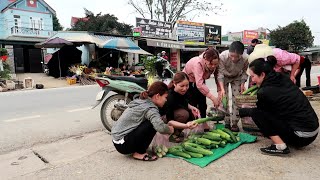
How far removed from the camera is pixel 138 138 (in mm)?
3340

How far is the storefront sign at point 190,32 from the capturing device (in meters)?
25.7

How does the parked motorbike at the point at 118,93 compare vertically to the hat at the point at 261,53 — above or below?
below

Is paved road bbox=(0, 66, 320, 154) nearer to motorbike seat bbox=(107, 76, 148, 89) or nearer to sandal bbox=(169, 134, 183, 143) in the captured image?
motorbike seat bbox=(107, 76, 148, 89)

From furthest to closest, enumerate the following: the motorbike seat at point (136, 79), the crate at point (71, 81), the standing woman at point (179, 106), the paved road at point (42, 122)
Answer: the crate at point (71, 81) → the motorbike seat at point (136, 79) → the paved road at point (42, 122) → the standing woman at point (179, 106)

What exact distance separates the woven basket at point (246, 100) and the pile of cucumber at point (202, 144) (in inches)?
18.8

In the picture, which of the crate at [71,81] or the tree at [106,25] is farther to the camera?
the tree at [106,25]

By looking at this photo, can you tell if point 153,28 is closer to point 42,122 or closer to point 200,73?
point 42,122

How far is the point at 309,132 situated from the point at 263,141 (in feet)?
2.60

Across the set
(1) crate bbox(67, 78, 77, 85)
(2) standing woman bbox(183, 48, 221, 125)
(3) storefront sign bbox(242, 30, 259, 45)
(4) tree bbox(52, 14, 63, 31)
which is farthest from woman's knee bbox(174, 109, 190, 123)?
(4) tree bbox(52, 14, 63, 31)

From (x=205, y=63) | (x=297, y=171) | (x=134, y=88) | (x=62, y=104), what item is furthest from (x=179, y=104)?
(x=62, y=104)

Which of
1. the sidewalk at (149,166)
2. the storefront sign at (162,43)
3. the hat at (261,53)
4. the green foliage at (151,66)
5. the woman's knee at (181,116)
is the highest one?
the storefront sign at (162,43)

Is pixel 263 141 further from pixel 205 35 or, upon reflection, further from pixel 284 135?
pixel 205 35

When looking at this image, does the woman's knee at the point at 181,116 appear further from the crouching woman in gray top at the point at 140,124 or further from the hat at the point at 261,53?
the hat at the point at 261,53

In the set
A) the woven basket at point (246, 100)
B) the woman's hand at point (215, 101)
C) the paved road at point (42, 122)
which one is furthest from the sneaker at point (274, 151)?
the paved road at point (42, 122)
